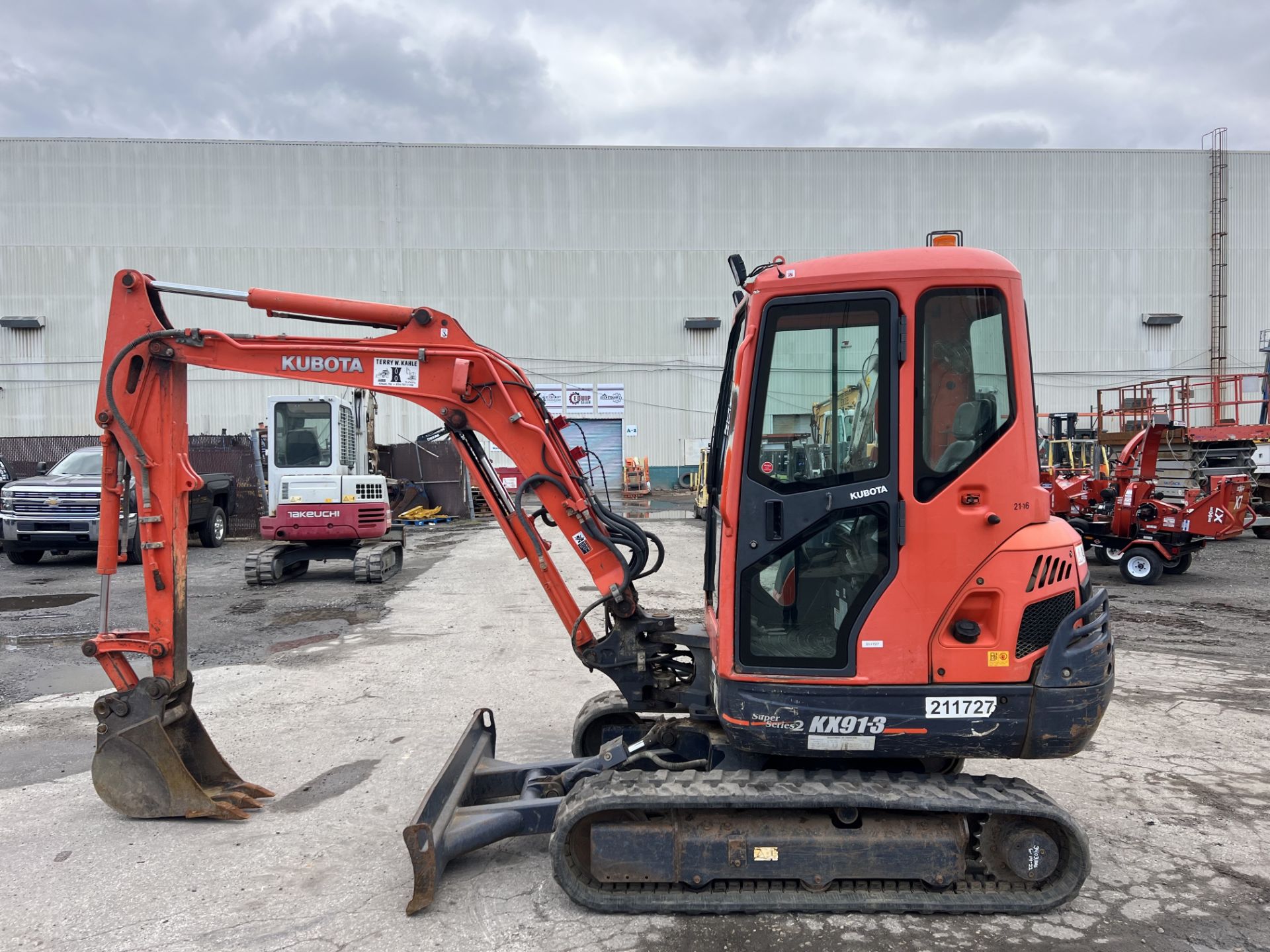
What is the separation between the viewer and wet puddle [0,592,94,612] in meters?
10.6

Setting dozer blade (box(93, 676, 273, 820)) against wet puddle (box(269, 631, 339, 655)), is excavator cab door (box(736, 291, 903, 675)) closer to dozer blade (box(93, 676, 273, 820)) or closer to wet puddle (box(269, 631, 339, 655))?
dozer blade (box(93, 676, 273, 820))

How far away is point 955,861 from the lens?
3502mm

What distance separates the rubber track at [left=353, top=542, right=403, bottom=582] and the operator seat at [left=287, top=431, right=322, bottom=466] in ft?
5.77

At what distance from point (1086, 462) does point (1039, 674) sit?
2449 centimetres

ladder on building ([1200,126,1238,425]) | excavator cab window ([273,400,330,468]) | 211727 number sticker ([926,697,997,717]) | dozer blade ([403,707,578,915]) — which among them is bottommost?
dozer blade ([403,707,578,915])

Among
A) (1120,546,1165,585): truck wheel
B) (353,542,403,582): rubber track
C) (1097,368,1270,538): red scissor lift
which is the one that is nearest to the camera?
(353,542,403,582): rubber track

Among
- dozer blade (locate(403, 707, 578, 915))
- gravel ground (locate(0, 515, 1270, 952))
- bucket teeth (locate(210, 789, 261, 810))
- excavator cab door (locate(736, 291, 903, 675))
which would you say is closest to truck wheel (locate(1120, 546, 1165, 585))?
gravel ground (locate(0, 515, 1270, 952))

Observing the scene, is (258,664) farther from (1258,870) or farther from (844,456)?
(1258,870)

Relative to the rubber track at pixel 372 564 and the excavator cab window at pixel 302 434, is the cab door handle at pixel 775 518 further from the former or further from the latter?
the excavator cab window at pixel 302 434

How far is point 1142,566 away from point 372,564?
467 inches

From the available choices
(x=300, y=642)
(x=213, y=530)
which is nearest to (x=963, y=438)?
(x=300, y=642)

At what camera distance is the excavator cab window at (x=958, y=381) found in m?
3.51

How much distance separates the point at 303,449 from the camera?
13500mm

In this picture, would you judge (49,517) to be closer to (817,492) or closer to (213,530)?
(213,530)
